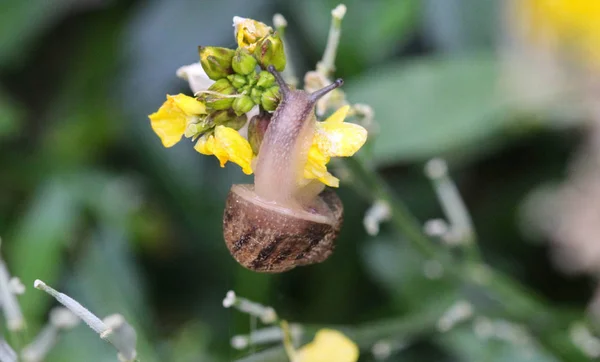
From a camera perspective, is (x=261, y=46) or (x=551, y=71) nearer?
(x=261, y=46)

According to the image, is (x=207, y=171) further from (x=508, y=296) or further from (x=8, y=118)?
(x=508, y=296)

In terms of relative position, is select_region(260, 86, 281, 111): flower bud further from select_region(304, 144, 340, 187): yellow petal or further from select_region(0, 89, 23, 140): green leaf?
select_region(0, 89, 23, 140): green leaf

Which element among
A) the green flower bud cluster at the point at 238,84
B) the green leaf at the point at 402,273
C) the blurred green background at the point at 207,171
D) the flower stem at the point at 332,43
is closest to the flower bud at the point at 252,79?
the green flower bud cluster at the point at 238,84

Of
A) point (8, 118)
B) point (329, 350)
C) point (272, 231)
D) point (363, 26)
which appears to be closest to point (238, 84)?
point (272, 231)

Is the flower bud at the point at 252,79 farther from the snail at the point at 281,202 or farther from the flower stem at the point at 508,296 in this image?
the flower stem at the point at 508,296

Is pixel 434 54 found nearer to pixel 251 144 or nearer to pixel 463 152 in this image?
pixel 463 152

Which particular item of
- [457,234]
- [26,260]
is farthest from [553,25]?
[26,260]

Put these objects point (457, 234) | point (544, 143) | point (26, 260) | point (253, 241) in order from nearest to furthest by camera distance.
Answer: point (253, 241), point (457, 234), point (26, 260), point (544, 143)
